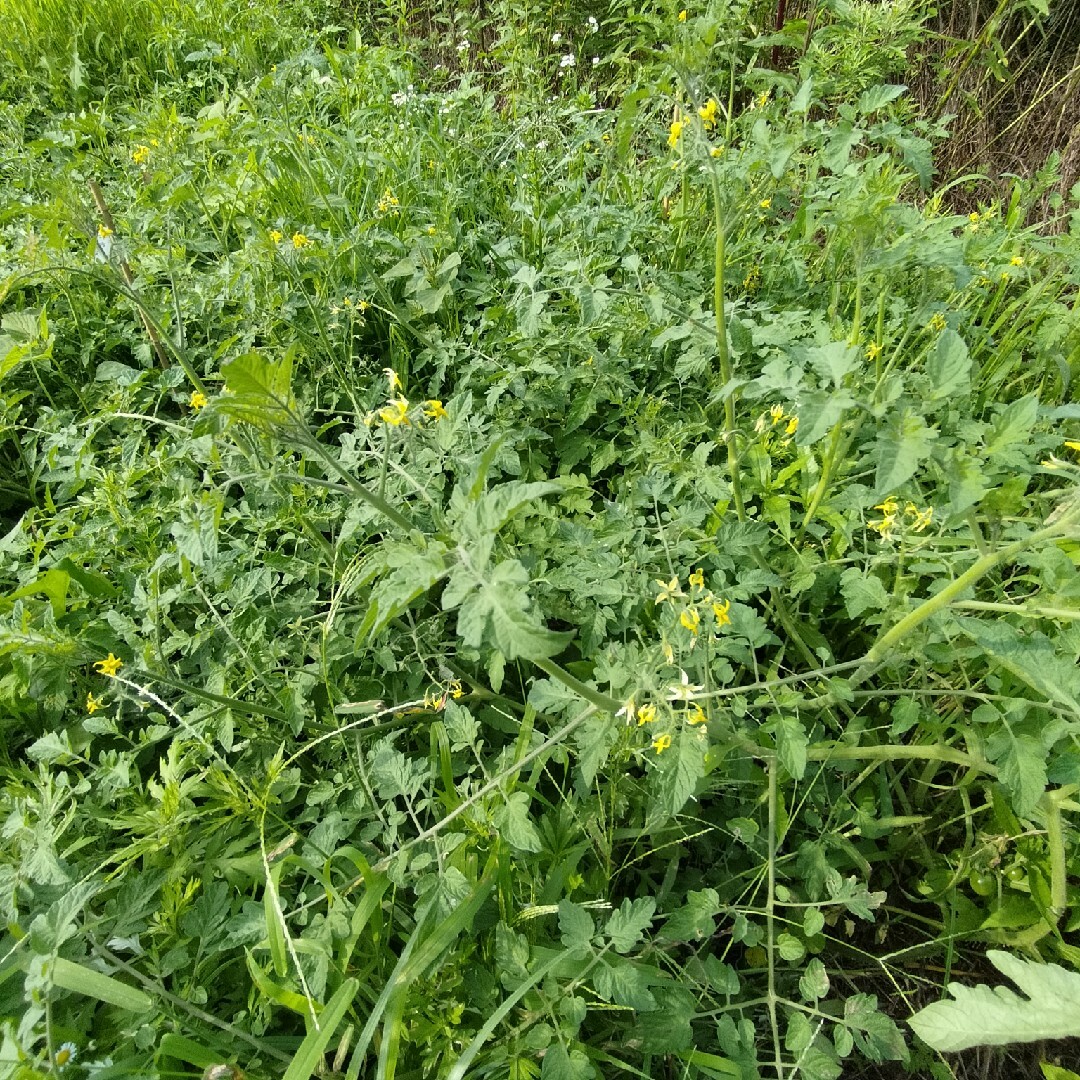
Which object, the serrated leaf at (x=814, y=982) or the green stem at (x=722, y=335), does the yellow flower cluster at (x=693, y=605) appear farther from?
the serrated leaf at (x=814, y=982)

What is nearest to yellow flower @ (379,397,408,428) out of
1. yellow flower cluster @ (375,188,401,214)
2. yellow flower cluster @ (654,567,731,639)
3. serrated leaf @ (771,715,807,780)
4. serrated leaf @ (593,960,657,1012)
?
yellow flower cluster @ (654,567,731,639)

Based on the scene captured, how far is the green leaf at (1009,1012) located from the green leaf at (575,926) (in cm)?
49

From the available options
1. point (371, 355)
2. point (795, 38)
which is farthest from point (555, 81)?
point (371, 355)

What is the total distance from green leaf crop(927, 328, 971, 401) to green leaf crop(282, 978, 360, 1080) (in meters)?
1.27

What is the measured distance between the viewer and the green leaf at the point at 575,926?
48.6 inches

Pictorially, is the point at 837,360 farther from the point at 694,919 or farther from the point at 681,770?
the point at 694,919

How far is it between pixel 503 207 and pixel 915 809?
2359 millimetres

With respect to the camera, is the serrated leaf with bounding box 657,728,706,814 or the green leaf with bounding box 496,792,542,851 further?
the green leaf with bounding box 496,792,542,851

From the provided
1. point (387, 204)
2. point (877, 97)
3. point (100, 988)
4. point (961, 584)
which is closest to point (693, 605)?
point (961, 584)

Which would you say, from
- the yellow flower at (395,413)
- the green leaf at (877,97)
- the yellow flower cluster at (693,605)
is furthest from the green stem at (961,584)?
the green leaf at (877,97)

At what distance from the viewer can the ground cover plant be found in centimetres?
121

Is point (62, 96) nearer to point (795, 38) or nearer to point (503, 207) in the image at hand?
point (503, 207)

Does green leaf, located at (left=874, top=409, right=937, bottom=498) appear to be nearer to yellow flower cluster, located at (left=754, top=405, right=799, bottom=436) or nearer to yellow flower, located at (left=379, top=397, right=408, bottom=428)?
yellow flower cluster, located at (left=754, top=405, right=799, bottom=436)

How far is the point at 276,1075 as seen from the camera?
4.34 ft
